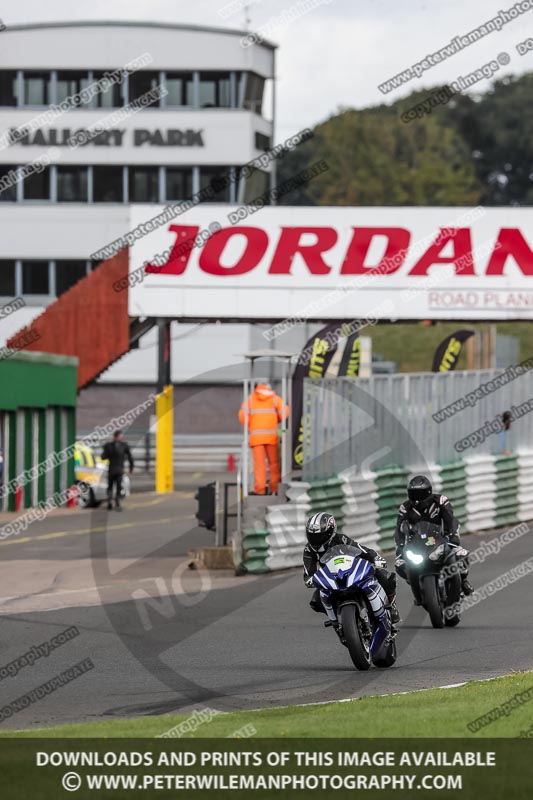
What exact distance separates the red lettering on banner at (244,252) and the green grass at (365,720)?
84.7 feet

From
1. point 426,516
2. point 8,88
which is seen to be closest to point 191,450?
point 8,88

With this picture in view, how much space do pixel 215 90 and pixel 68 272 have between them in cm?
856

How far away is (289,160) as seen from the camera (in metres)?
111

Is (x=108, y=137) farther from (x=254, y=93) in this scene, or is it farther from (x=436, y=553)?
(x=436, y=553)

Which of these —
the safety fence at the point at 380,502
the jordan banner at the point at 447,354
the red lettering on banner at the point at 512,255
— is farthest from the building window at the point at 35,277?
the safety fence at the point at 380,502

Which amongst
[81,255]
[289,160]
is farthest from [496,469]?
[289,160]

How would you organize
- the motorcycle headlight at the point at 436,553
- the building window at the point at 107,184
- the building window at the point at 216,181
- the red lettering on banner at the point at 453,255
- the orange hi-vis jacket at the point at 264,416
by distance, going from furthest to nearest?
1. the building window at the point at 107,184
2. the building window at the point at 216,181
3. the red lettering on banner at the point at 453,255
4. the orange hi-vis jacket at the point at 264,416
5. the motorcycle headlight at the point at 436,553

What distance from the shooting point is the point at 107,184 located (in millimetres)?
58688

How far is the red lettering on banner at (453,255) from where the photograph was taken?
118ft

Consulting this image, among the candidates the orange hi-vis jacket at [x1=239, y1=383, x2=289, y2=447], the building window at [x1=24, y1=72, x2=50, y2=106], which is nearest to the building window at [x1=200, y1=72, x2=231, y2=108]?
the building window at [x1=24, y1=72, x2=50, y2=106]

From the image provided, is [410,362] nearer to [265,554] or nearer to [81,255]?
[81,255]

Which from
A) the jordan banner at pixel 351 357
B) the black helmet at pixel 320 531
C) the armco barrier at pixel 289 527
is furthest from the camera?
the jordan banner at pixel 351 357

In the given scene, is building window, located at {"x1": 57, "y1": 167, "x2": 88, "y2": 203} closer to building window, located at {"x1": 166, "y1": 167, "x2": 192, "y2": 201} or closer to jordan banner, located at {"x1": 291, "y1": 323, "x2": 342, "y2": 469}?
building window, located at {"x1": 166, "y1": 167, "x2": 192, "y2": 201}

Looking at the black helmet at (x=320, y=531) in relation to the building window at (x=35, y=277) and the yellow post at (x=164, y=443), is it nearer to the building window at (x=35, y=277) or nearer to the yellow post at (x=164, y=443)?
the yellow post at (x=164, y=443)
